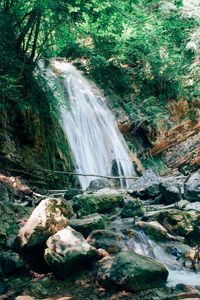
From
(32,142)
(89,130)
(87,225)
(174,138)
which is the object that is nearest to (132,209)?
(87,225)

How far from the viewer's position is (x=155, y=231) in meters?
5.93

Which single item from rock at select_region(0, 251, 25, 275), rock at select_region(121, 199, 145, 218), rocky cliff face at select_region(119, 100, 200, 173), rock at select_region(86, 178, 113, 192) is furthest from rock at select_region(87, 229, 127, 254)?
rocky cliff face at select_region(119, 100, 200, 173)

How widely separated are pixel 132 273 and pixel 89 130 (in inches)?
408

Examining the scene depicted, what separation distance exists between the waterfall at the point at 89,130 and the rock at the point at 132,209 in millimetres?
4744

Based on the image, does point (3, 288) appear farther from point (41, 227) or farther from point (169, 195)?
point (169, 195)

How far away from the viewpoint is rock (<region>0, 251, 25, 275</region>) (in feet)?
14.7

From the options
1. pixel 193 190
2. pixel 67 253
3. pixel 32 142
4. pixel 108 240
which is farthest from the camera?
pixel 32 142

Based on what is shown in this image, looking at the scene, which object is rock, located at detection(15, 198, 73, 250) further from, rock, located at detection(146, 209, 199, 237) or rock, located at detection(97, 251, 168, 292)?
rock, located at detection(146, 209, 199, 237)

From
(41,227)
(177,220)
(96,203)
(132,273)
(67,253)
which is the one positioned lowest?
(177,220)

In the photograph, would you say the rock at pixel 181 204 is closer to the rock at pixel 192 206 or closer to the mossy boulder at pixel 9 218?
the rock at pixel 192 206

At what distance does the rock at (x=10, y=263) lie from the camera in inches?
176

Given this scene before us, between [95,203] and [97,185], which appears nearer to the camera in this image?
[95,203]

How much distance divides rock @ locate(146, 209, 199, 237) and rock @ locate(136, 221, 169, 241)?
1.34 ft

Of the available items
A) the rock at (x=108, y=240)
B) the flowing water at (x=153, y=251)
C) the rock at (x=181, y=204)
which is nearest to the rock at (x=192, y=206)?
the rock at (x=181, y=204)
